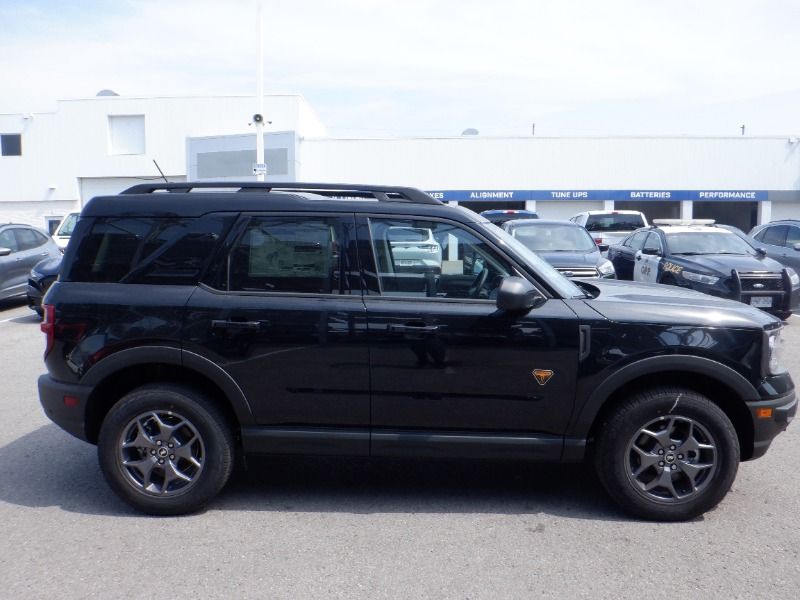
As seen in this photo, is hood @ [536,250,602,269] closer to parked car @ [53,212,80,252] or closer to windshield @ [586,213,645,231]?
windshield @ [586,213,645,231]

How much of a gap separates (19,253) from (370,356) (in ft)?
41.5

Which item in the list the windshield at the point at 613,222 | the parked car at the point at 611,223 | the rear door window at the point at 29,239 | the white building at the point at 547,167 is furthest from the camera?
the white building at the point at 547,167

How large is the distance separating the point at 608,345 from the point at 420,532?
1486 millimetres

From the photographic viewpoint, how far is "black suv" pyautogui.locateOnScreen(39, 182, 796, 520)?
453 cm

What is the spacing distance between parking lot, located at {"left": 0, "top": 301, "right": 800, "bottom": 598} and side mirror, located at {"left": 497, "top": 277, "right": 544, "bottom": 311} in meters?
1.26

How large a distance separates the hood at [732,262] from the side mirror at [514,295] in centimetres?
842

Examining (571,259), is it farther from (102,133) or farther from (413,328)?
(102,133)

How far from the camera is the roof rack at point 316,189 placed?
496 centimetres

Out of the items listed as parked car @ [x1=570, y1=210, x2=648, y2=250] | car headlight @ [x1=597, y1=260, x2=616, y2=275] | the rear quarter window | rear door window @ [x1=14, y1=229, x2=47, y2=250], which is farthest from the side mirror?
parked car @ [x1=570, y1=210, x2=648, y2=250]

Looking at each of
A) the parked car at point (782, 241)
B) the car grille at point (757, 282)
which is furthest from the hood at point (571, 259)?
the parked car at point (782, 241)

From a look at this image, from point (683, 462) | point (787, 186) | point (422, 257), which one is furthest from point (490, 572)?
point (787, 186)

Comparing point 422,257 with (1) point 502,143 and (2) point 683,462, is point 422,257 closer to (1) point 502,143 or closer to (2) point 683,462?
(2) point 683,462

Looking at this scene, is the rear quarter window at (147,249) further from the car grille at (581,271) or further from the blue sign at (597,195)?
the blue sign at (597,195)

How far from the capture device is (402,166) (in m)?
38.0
